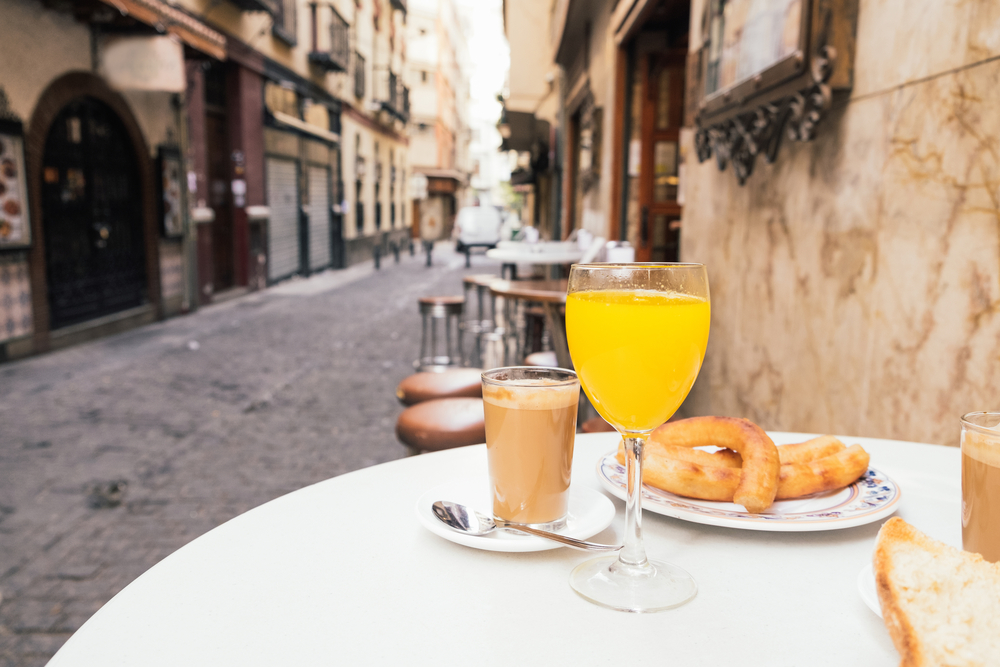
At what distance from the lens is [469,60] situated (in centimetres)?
6197

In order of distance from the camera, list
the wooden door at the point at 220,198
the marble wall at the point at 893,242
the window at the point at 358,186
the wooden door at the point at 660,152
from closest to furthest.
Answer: the marble wall at the point at 893,242
the wooden door at the point at 660,152
the wooden door at the point at 220,198
the window at the point at 358,186

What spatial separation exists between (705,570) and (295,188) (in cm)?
1622

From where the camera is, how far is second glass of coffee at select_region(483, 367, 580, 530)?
2.90 feet

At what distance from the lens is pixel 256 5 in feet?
38.0

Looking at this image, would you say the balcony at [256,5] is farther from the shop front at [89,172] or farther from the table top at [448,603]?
the table top at [448,603]

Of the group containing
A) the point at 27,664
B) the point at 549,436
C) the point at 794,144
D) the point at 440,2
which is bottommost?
the point at 27,664

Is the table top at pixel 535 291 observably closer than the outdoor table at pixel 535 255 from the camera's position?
Yes

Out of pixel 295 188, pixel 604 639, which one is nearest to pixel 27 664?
pixel 604 639

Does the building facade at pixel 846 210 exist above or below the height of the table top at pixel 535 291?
above

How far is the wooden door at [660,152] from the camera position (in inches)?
261

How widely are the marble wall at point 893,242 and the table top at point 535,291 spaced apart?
129 centimetres

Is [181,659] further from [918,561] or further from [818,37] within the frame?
[818,37]

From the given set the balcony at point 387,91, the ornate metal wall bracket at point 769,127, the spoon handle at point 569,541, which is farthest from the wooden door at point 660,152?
the balcony at point 387,91

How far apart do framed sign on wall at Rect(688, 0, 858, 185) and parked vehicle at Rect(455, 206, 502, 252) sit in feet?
61.9
